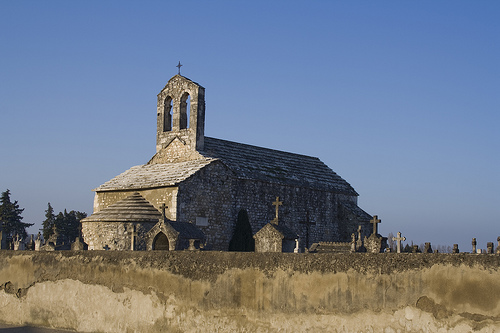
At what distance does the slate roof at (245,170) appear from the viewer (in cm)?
2947

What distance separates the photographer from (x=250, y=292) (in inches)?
432

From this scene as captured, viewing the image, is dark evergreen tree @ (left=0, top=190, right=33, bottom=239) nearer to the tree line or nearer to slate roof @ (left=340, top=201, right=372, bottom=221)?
the tree line

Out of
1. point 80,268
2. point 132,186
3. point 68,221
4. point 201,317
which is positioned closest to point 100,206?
point 132,186

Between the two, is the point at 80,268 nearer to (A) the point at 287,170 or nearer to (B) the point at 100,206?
(B) the point at 100,206

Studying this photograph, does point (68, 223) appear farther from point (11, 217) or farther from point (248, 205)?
point (248, 205)

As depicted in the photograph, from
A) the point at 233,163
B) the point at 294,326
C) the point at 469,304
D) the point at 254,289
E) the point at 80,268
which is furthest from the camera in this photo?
the point at 233,163

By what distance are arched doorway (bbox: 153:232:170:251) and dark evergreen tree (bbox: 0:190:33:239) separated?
36742mm

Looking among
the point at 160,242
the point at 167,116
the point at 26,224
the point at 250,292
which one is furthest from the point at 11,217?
the point at 250,292

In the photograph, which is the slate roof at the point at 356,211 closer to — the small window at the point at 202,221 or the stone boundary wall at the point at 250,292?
the small window at the point at 202,221

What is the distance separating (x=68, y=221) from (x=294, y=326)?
48927 mm

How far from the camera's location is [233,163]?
31.2m

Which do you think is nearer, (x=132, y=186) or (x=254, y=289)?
(x=254, y=289)

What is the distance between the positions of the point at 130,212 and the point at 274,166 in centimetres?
953

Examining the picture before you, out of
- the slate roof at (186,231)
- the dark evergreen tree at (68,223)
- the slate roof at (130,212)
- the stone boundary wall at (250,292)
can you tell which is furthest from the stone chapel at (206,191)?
the dark evergreen tree at (68,223)
